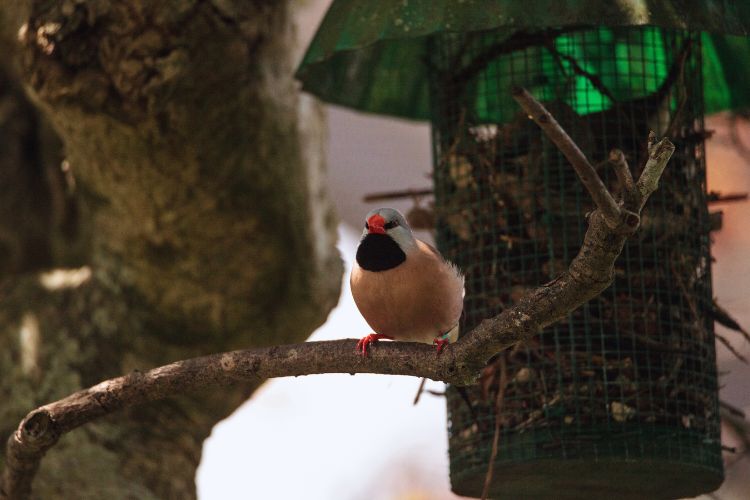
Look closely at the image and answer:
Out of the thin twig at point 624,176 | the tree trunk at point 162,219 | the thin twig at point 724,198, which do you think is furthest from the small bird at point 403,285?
the thin twig at point 624,176

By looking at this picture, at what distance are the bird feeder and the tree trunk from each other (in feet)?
1.34

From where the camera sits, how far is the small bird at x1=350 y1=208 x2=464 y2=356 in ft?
→ 15.3

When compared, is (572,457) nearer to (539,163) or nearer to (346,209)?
(539,163)

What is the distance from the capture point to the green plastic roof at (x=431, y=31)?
445 cm

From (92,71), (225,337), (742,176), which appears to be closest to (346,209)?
(742,176)

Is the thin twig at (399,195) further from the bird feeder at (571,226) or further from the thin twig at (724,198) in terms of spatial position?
the thin twig at (724,198)

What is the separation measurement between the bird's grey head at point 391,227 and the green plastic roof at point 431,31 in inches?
25.9

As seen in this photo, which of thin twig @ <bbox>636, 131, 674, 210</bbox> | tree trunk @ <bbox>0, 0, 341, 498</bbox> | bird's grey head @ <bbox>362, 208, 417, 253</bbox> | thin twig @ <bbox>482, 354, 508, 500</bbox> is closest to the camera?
thin twig @ <bbox>636, 131, 674, 210</bbox>

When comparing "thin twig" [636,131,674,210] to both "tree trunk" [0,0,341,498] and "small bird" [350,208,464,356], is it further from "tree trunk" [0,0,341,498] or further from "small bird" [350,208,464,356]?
"tree trunk" [0,0,341,498]

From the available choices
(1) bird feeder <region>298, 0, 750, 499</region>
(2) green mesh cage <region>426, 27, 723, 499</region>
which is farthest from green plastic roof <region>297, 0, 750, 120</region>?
(2) green mesh cage <region>426, 27, 723, 499</region>

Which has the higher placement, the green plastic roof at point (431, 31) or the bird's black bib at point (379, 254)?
the green plastic roof at point (431, 31)

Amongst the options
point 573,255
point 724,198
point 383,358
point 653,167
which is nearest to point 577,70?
point 573,255

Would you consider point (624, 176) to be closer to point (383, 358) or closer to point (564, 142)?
point (564, 142)

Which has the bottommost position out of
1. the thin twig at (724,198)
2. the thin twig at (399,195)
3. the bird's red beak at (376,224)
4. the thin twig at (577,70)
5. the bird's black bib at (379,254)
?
the bird's black bib at (379,254)
